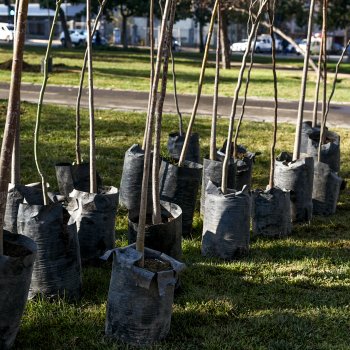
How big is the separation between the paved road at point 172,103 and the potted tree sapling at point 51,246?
8.69 m

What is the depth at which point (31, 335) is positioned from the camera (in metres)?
3.15

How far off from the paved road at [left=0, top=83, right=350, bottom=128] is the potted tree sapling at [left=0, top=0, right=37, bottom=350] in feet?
30.5

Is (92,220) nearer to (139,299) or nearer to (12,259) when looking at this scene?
(139,299)

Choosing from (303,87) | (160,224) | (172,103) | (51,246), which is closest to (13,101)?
(51,246)

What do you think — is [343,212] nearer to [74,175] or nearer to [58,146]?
[74,175]

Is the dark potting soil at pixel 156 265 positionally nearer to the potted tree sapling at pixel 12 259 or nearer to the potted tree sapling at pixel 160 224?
the potted tree sapling at pixel 160 224

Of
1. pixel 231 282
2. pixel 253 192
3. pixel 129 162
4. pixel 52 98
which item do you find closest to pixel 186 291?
pixel 231 282

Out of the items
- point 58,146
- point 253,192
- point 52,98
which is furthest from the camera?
point 52,98

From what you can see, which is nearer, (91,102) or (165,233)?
(165,233)

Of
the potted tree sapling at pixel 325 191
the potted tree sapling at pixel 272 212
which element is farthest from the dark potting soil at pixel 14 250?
the potted tree sapling at pixel 325 191

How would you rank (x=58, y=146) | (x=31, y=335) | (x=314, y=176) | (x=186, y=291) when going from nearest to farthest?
(x=31, y=335)
(x=186, y=291)
(x=314, y=176)
(x=58, y=146)

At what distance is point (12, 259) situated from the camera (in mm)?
2836

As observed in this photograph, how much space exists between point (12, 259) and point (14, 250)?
26cm

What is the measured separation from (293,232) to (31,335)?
A: 254cm
